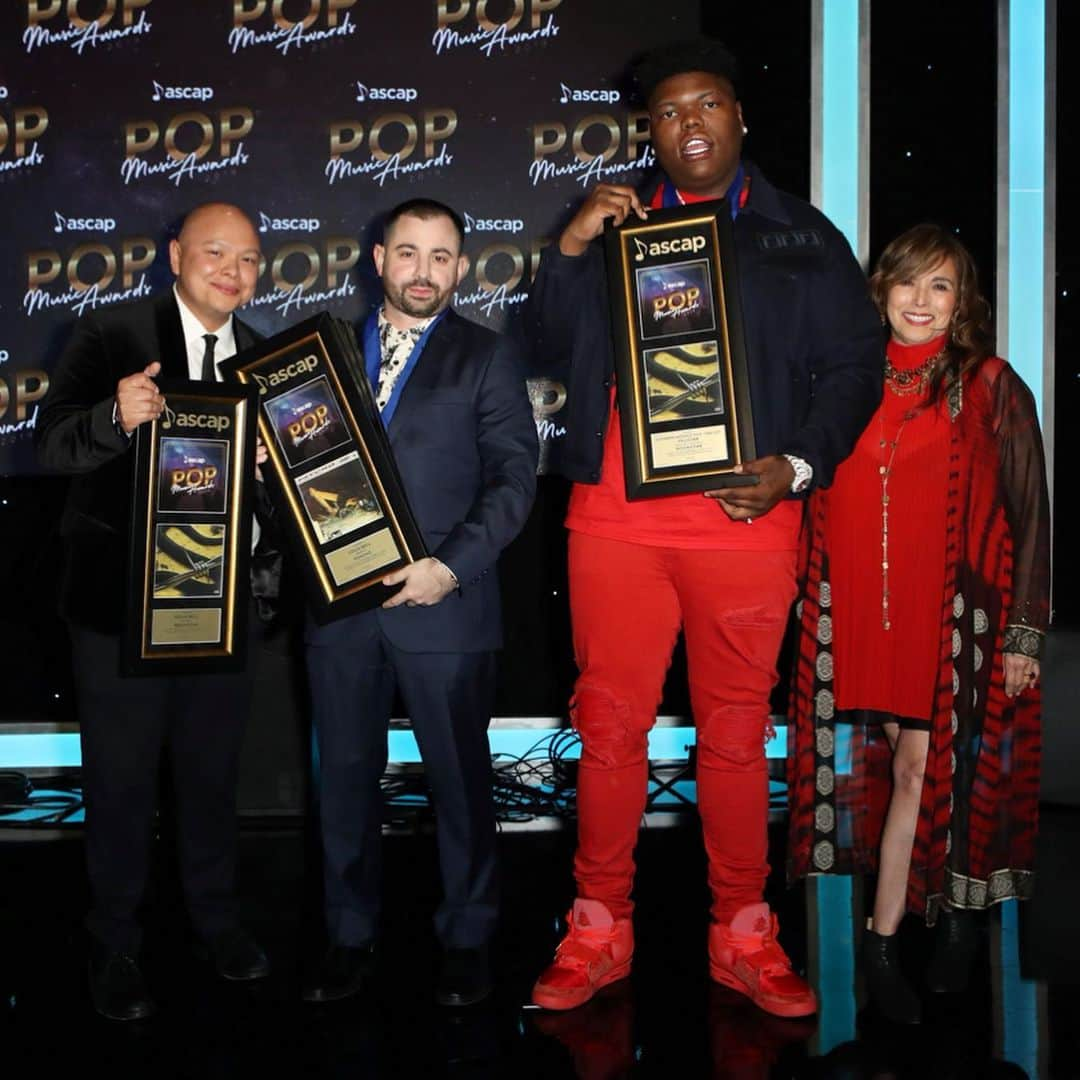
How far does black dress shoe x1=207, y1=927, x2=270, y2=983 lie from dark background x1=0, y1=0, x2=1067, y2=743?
4.14 feet

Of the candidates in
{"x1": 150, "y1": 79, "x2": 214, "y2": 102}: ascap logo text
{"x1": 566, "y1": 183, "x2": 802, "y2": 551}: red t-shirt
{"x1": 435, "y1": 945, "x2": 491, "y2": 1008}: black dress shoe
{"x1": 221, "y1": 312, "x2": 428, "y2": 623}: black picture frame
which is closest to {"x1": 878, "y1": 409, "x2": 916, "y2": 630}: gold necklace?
{"x1": 566, "y1": 183, "x2": 802, "y2": 551}: red t-shirt

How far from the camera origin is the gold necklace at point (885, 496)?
7.84 ft

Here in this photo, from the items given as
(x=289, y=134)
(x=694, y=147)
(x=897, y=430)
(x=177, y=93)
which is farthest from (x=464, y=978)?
(x=177, y=93)

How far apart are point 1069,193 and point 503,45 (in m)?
2.05

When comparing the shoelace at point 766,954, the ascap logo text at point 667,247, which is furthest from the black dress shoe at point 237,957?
the ascap logo text at point 667,247

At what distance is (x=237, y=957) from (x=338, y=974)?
264mm

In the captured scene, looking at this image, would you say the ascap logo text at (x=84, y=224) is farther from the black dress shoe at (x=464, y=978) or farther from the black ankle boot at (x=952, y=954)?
the black ankle boot at (x=952, y=954)

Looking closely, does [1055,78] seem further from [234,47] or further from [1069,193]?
[234,47]

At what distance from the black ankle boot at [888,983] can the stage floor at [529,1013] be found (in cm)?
4

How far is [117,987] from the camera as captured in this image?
2283mm

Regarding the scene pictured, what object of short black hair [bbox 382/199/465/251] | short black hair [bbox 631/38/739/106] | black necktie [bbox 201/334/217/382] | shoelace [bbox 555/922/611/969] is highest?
short black hair [bbox 631/38/739/106]

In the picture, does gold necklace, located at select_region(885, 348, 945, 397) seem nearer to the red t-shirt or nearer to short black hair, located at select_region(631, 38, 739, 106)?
the red t-shirt

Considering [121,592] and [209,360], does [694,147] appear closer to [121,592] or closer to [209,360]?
[209,360]

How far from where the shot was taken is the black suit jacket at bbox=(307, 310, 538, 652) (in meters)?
2.25
